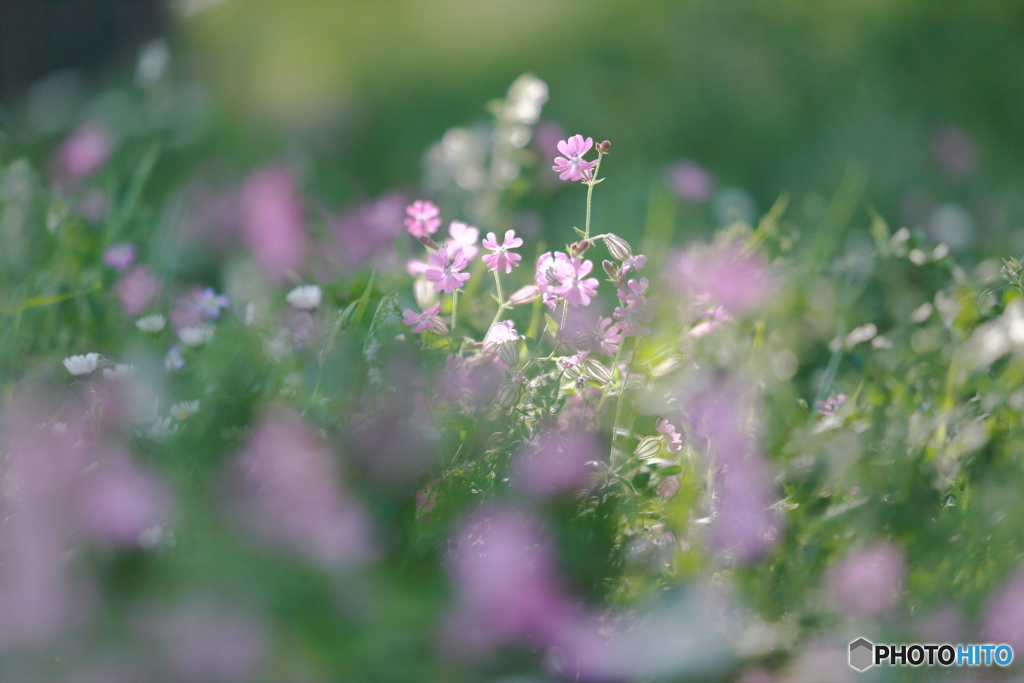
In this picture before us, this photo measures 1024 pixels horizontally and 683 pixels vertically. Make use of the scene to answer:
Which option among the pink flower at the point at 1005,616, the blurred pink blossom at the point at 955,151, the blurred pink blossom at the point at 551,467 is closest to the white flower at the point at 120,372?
the blurred pink blossom at the point at 551,467

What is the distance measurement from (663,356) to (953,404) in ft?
1.08

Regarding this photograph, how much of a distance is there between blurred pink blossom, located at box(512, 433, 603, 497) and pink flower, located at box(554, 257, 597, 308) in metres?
0.14

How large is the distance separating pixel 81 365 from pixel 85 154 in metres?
1.05

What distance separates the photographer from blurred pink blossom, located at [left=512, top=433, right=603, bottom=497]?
696mm

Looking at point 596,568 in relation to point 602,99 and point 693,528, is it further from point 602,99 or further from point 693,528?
point 602,99

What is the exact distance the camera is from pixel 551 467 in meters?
0.70

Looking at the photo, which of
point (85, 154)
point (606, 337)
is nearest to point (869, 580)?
point (606, 337)

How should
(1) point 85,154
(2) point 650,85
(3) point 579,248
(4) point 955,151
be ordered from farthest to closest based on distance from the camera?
(2) point 650,85 → (4) point 955,151 → (1) point 85,154 → (3) point 579,248

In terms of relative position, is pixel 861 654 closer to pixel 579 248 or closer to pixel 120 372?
pixel 579 248

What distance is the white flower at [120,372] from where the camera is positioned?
739 millimetres

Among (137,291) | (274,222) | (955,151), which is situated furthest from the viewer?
(955,151)

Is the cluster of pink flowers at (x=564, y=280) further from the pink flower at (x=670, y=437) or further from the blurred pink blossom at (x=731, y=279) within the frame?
the blurred pink blossom at (x=731, y=279)

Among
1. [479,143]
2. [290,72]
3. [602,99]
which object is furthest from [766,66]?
[290,72]

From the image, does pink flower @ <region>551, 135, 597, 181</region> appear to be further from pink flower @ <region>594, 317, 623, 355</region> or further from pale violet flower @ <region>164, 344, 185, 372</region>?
pale violet flower @ <region>164, 344, 185, 372</region>
